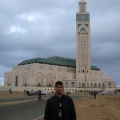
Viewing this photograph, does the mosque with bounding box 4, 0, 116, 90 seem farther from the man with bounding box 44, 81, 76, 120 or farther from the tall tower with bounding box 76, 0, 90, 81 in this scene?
the man with bounding box 44, 81, 76, 120

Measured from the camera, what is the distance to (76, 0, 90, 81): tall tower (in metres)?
87.3

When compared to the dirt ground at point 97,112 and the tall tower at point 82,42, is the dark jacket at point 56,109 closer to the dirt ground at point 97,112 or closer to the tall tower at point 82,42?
the dirt ground at point 97,112

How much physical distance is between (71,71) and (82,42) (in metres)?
13.4

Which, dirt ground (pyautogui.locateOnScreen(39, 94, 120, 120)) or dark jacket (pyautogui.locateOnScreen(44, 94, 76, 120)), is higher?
dark jacket (pyautogui.locateOnScreen(44, 94, 76, 120))

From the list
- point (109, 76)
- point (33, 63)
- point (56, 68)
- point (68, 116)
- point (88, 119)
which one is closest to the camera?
point (68, 116)

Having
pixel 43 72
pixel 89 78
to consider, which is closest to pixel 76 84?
pixel 89 78

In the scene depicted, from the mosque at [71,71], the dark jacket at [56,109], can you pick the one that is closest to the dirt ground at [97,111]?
the dark jacket at [56,109]

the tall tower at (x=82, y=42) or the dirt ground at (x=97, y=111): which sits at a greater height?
the tall tower at (x=82, y=42)

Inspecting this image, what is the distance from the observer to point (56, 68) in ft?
283

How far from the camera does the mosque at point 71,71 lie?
80.8 m

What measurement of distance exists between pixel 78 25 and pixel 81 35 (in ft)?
14.5

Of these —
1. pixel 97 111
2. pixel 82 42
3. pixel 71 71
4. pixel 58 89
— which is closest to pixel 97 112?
pixel 97 111

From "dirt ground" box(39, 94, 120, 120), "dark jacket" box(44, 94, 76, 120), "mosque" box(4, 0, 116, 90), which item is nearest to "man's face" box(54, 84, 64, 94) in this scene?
"dark jacket" box(44, 94, 76, 120)

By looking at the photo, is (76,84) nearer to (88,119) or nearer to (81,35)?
(81,35)
